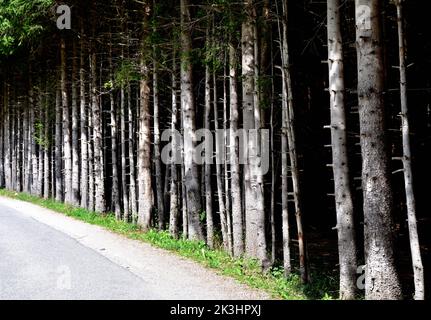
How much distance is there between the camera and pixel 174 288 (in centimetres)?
853

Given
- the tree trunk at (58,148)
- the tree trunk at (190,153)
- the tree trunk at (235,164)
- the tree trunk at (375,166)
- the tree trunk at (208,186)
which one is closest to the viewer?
the tree trunk at (375,166)

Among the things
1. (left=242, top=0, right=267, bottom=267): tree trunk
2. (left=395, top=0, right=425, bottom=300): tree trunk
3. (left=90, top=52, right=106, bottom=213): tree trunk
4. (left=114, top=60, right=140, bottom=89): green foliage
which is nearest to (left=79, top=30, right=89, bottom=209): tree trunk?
(left=90, top=52, right=106, bottom=213): tree trunk

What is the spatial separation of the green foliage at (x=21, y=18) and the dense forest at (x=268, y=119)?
0.24 ft

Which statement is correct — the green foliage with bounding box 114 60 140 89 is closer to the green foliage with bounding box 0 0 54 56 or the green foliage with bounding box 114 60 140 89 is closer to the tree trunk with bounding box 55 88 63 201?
the green foliage with bounding box 0 0 54 56

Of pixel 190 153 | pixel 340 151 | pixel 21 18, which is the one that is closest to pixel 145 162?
pixel 190 153

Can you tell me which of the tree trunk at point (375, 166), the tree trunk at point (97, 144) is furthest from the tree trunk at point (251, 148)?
the tree trunk at point (97, 144)

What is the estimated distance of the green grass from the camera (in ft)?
29.8

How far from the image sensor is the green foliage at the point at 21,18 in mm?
17969

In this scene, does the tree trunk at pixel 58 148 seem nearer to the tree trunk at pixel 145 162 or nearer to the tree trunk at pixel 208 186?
the tree trunk at pixel 145 162

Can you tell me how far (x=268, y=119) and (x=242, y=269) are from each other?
5559 millimetres

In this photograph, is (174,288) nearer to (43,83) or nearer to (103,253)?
(103,253)

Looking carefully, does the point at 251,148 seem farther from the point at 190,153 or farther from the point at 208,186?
the point at 190,153

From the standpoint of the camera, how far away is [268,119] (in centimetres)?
1502
